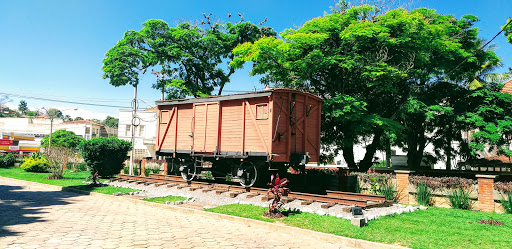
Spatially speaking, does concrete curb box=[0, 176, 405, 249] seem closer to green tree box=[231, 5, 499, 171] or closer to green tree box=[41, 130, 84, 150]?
green tree box=[231, 5, 499, 171]

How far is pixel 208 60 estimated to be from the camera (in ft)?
86.1

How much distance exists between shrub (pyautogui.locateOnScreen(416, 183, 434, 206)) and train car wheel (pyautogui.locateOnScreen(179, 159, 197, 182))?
878cm

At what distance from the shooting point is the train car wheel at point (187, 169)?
583 inches

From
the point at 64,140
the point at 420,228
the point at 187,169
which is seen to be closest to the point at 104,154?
the point at 187,169

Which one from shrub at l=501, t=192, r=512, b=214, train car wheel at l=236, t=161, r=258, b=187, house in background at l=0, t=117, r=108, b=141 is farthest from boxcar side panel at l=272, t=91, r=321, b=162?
house in background at l=0, t=117, r=108, b=141

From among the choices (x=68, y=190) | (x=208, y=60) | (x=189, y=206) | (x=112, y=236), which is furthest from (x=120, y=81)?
(x=112, y=236)

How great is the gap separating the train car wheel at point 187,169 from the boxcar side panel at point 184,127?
2.17 ft

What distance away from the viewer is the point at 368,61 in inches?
640

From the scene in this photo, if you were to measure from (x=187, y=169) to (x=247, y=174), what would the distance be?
360cm

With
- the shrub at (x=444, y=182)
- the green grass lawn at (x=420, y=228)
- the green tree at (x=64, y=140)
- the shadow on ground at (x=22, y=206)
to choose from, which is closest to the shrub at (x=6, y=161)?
the green tree at (x=64, y=140)

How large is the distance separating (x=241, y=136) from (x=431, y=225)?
686 centimetres

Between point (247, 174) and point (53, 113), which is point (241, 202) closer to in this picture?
point (247, 174)

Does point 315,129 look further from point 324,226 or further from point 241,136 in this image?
point 324,226

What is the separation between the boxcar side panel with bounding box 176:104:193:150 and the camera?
48.1 feet
